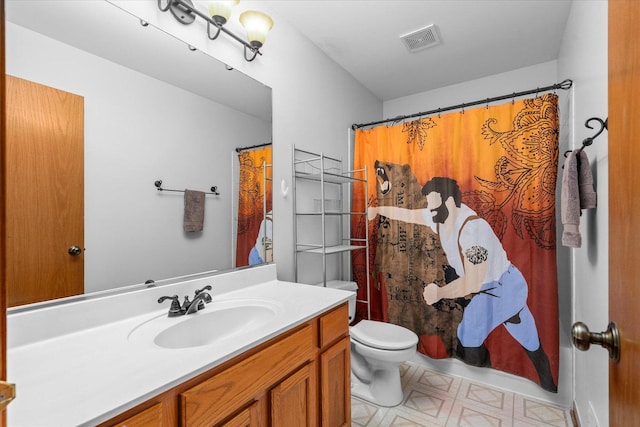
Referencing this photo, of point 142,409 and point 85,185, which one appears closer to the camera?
point 142,409

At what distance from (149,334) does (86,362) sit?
22cm

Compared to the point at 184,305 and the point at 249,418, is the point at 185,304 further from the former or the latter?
the point at 249,418

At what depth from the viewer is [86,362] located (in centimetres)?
78

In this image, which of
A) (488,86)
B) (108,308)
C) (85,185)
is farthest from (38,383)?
(488,86)

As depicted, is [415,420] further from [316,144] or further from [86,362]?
[316,144]

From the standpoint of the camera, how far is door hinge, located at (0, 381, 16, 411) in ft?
1.08

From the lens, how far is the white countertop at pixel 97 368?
0.59 meters

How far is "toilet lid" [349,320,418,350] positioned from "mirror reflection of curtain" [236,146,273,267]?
767 millimetres

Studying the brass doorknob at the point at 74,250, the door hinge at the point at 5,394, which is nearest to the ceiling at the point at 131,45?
the brass doorknob at the point at 74,250

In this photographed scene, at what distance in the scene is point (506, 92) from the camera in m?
2.56

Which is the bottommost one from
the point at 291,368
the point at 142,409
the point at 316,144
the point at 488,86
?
the point at 291,368

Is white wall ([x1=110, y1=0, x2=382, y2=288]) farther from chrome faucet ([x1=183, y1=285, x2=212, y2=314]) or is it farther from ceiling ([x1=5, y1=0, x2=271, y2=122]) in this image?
chrome faucet ([x1=183, y1=285, x2=212, y2=314])

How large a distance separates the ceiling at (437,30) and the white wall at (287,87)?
0.12 m

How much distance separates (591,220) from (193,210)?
1857 mm
